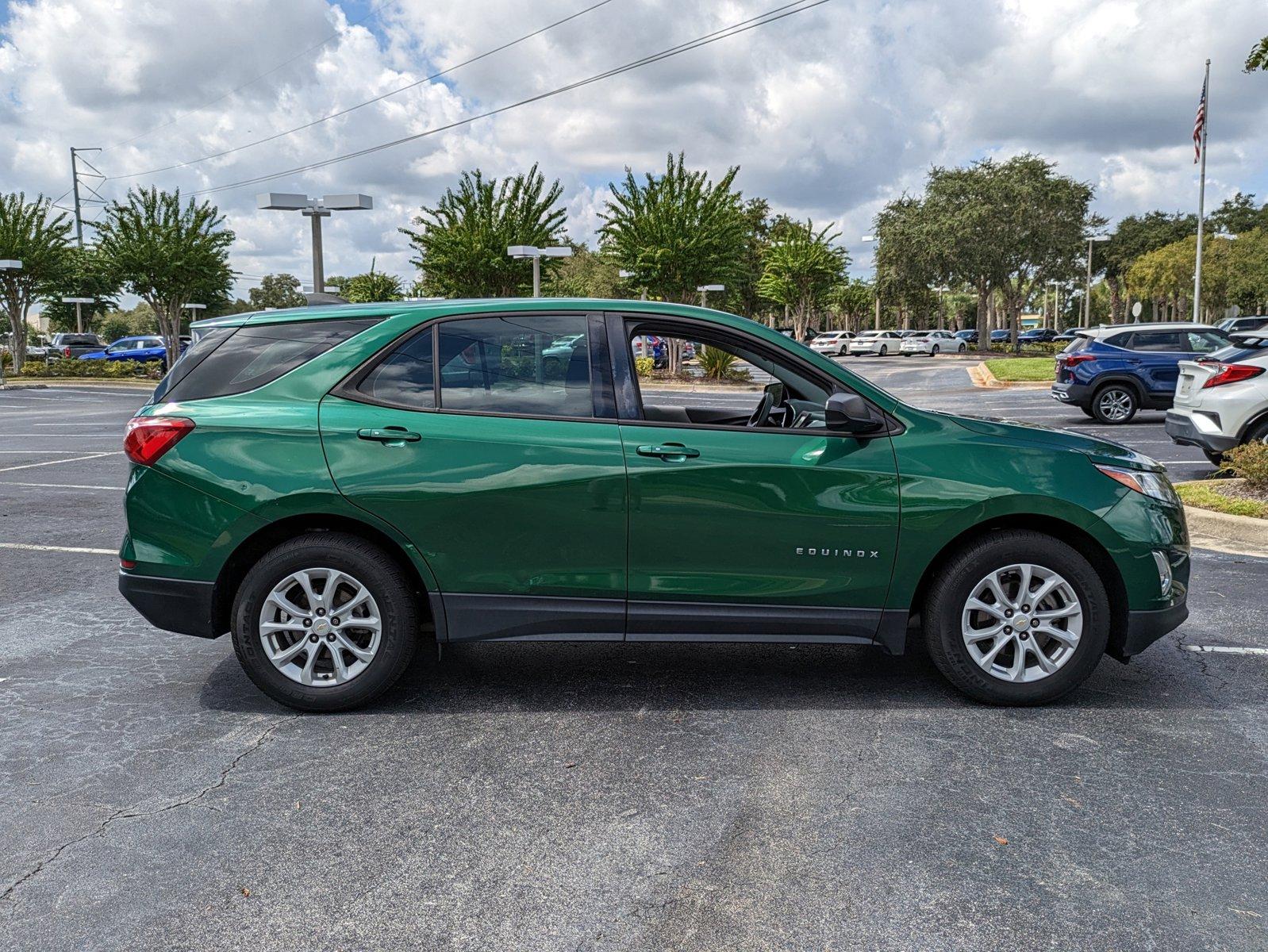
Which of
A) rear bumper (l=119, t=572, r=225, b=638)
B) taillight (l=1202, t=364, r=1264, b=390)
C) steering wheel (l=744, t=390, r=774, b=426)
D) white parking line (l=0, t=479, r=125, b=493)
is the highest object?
taillight (l=1202, t=364, r=1264, b=390)

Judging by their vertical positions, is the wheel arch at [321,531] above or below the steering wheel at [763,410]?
below

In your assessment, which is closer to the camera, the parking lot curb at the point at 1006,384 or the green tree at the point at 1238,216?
the parking lot curb at the point at 1006,384

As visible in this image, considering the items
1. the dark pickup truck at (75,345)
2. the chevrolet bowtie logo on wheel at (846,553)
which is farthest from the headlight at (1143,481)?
the dark pickup truck at (75,345)

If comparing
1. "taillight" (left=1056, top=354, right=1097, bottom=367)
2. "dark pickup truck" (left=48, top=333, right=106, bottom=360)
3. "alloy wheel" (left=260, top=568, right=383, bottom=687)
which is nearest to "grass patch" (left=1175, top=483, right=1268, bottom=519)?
"alloy wheel" (left=260, top=568, right=383, bottom=687)

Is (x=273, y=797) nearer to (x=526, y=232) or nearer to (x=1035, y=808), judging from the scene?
(x=1035, y=808)

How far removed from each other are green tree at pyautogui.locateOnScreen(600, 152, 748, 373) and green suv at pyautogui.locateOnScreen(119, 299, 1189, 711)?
33267mm

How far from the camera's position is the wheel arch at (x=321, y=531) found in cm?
445

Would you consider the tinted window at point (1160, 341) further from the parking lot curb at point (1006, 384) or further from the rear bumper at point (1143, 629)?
the rear bumper at point (1143, 629)

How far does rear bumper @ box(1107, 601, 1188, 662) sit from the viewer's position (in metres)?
4.49

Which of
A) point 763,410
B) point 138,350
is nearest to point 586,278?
point 138,350

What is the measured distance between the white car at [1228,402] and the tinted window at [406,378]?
341 inches

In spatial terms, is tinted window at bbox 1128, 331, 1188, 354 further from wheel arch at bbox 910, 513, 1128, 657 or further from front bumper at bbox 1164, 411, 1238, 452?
wheel arch at bbox 910, 513, 1128, 657

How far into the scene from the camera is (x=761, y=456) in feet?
14.5

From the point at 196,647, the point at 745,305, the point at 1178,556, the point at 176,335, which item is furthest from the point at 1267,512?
the point at 745,305
